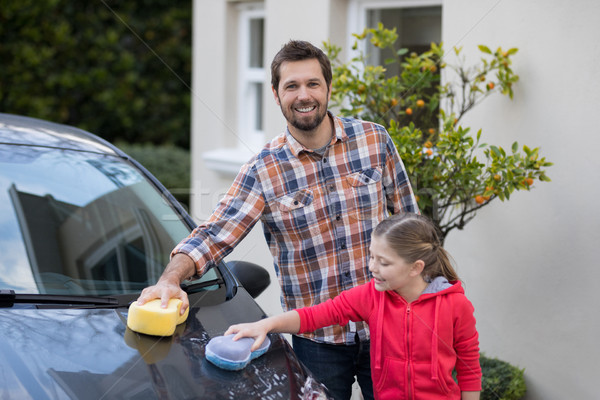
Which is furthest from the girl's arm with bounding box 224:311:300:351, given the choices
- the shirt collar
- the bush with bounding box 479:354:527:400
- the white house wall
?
the white house wall

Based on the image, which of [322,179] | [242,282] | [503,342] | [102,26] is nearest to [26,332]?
[242,282]

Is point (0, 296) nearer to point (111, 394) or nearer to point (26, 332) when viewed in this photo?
point (26, 332)

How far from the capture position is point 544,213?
3816 mm

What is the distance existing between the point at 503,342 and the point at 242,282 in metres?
1.88

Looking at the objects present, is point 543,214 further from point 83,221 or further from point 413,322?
point 83,221

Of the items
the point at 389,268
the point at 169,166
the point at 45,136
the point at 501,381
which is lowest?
the point at 501,381

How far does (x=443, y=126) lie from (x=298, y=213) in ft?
4.31

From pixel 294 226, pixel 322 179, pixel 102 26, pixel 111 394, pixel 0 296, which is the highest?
pixel 102 26

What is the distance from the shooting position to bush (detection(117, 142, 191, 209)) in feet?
32.4

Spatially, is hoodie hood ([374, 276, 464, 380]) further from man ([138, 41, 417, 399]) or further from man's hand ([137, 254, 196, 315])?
man's hand ([137, 254, 196, 315])

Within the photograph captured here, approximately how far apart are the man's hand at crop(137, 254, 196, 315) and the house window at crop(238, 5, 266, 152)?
407 cm

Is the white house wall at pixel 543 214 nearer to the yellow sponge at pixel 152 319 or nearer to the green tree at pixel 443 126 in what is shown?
the green tree at pixel 443 126

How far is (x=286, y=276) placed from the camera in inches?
110

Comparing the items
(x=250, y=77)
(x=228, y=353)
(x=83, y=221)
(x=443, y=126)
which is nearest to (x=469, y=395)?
(x=228, y=353)
